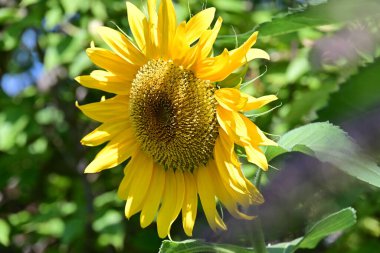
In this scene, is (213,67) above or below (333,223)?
above

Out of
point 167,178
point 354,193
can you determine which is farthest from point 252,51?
point 354,193

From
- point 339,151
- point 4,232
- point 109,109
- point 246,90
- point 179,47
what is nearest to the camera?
point 339,151

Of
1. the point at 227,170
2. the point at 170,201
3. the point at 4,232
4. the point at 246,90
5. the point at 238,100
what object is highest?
the point at 238,100

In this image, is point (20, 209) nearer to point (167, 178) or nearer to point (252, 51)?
point (167, 178)

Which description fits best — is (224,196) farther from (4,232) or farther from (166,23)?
(4,232)

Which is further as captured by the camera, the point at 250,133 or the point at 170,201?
the point at 170,201

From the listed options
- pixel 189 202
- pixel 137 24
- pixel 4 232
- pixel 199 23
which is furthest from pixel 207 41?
pixel 4 232
